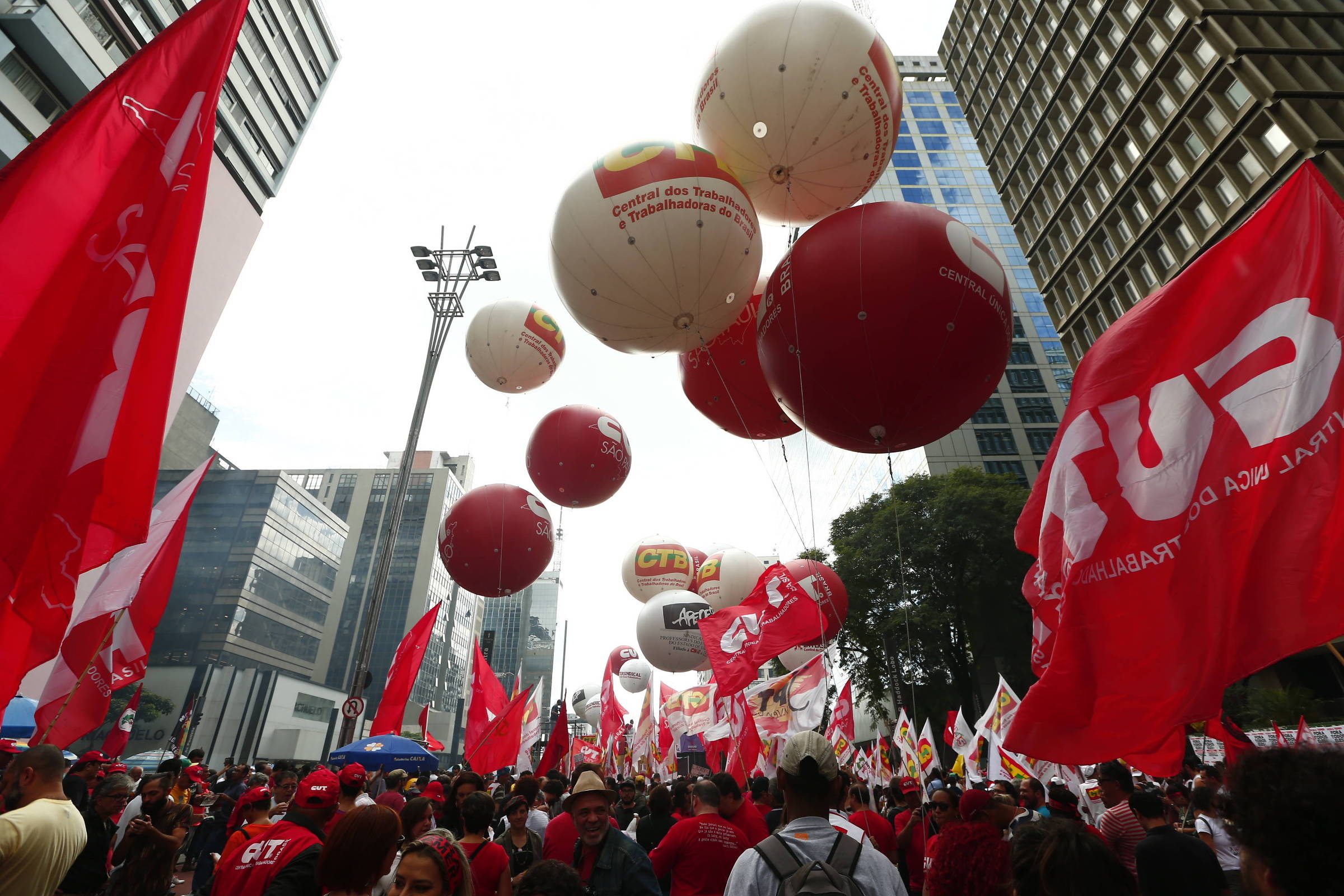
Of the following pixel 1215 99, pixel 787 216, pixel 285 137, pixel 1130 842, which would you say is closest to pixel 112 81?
pixel 787 216

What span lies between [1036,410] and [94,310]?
5517 centimetres

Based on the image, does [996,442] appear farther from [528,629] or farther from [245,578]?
[528,629]

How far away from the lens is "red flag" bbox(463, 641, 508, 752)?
1377cm

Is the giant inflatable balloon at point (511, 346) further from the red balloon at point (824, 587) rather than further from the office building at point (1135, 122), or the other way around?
the office building at point (1135, 122)

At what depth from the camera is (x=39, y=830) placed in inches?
125

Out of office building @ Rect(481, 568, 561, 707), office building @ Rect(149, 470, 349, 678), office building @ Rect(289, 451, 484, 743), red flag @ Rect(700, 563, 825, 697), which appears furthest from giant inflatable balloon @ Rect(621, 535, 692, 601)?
office building @ Rect(481, 568, 561, 707)

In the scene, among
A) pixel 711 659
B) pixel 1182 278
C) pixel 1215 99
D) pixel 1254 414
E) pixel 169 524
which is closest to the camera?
pixel 1254 414

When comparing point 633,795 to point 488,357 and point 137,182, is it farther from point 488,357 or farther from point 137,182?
point 137,182

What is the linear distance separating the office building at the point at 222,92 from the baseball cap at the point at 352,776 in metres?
3.09

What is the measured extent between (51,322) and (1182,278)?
570 centimetres

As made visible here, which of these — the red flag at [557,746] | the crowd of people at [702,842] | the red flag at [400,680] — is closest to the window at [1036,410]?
the crowd of people at [702,842]

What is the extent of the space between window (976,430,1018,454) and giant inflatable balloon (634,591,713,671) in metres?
37.2

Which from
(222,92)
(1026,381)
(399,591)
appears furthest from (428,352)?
(399,591)

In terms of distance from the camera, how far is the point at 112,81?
2916mm
